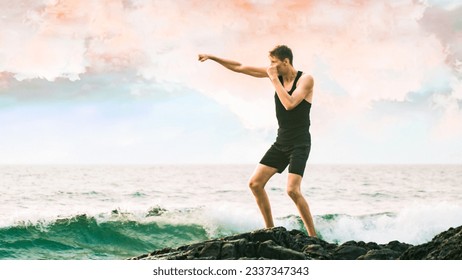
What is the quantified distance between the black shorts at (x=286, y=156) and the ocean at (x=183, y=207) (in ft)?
9.14

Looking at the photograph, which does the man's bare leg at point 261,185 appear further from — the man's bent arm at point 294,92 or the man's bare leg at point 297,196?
the man's bent arm at point 294,92

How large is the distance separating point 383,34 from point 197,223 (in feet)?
11.4

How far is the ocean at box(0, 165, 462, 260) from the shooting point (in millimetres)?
7977

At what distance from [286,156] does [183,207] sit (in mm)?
5227

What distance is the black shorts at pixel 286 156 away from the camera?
5.30 m

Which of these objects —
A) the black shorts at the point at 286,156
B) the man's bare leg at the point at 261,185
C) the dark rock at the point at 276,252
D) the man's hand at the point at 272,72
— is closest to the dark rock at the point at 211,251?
the dark rock at the point at 276,252

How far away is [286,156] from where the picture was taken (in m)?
5.44

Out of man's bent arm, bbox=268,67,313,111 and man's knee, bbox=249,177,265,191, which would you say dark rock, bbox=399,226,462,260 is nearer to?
man's knee, bbox=249,177,265,191

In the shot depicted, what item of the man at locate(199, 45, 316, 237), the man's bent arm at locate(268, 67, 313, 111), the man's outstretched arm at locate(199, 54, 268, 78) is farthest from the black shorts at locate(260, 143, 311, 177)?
the man's outstretched arm at locate(199, 54, 268, 78)

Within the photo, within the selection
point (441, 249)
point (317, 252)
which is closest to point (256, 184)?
point (317, 252)

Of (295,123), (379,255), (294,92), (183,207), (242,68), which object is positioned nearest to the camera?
(379,255)

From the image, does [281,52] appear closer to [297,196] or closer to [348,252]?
[297,196]

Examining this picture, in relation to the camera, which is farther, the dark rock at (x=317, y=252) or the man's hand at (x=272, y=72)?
the man's hand at (x=272, y=72)

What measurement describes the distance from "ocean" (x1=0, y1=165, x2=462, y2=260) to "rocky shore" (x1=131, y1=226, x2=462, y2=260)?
9.50 feet
